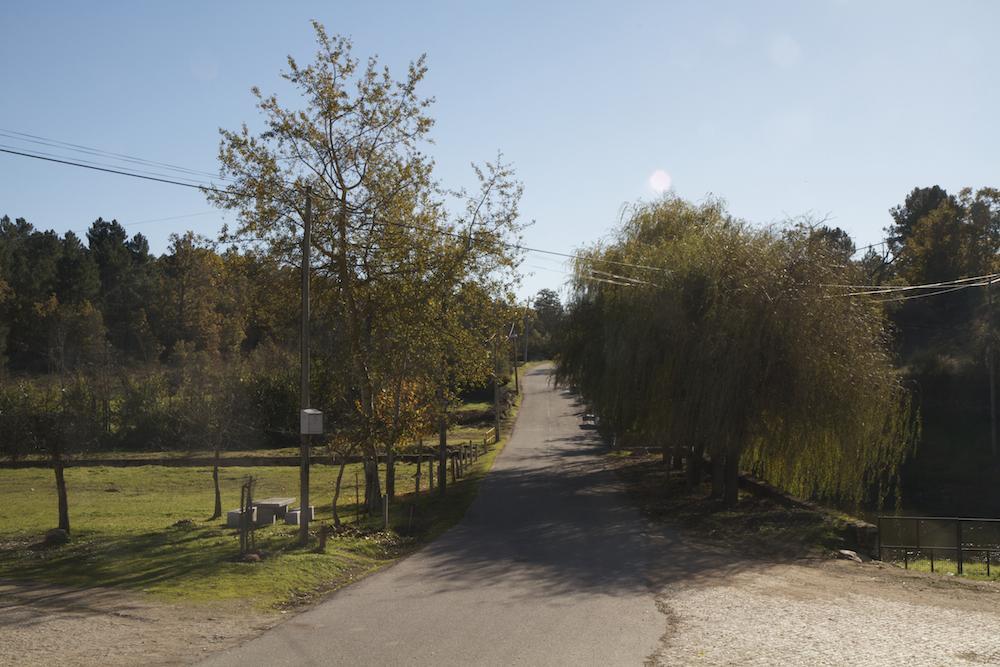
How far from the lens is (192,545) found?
1744cm

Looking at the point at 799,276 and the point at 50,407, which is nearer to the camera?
the point at 50,407

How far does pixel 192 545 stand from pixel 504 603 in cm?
774

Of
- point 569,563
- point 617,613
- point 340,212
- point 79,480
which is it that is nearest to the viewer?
point 617,613

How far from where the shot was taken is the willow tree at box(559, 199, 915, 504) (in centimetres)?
2158

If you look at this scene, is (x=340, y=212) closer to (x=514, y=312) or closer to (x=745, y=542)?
(x=514, y=312)

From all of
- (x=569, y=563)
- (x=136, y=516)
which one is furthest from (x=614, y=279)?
(x=136, y=516)

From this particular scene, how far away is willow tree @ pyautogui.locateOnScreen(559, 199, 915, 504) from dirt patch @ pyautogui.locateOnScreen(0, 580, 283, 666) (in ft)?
45.5

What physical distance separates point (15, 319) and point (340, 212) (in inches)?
2341

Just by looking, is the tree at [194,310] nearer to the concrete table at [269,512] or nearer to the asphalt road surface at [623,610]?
the concrete table at [269,512]

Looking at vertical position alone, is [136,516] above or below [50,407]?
below

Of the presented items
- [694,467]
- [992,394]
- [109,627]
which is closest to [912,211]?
[992,394]

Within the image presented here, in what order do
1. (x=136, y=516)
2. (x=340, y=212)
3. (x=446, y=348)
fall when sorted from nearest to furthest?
(x=340, y=212) → (x=446, y=348) → (x=136, y=516)

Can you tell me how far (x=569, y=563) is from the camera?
16.4m

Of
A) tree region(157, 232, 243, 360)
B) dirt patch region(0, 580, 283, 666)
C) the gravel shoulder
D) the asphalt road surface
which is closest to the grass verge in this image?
dirt patch region(0, 580, 283, 666)
